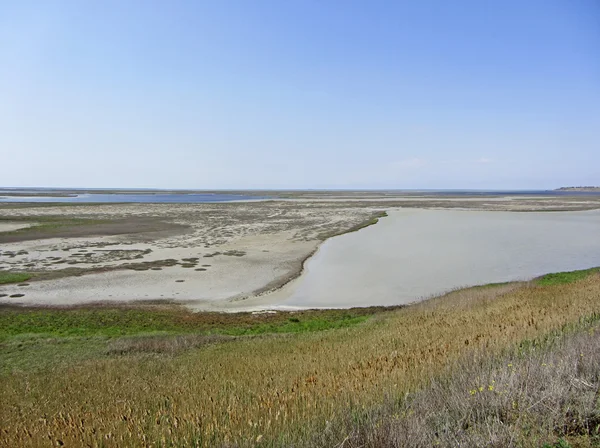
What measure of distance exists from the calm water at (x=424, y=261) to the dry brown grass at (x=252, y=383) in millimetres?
6997

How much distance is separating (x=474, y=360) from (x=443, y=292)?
47.7 ft

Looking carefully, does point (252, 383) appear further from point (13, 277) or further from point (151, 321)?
point (13, 277)

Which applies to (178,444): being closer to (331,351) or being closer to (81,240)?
(331,351)

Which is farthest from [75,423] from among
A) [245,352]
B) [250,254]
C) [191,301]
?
[250,254]

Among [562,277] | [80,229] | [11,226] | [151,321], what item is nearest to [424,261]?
[562,277]

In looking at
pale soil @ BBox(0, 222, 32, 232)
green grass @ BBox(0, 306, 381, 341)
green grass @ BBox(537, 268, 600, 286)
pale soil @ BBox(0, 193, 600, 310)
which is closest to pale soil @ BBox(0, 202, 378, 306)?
pale soil @ BBox(0, 193, 600, 310)

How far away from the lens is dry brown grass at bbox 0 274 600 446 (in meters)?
3.59

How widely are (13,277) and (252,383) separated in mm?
22432

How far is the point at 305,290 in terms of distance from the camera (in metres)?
19.8

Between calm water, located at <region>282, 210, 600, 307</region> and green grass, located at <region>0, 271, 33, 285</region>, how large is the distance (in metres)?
15.9

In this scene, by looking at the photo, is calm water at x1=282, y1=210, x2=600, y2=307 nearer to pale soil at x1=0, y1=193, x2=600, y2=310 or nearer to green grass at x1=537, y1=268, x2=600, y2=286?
green grass at x1=537, y1=268, x2=600, y2=286

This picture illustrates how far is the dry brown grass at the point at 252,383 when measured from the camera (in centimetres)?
359

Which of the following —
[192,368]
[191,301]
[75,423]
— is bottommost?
[191,301]

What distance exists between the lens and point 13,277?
69.2 ft
